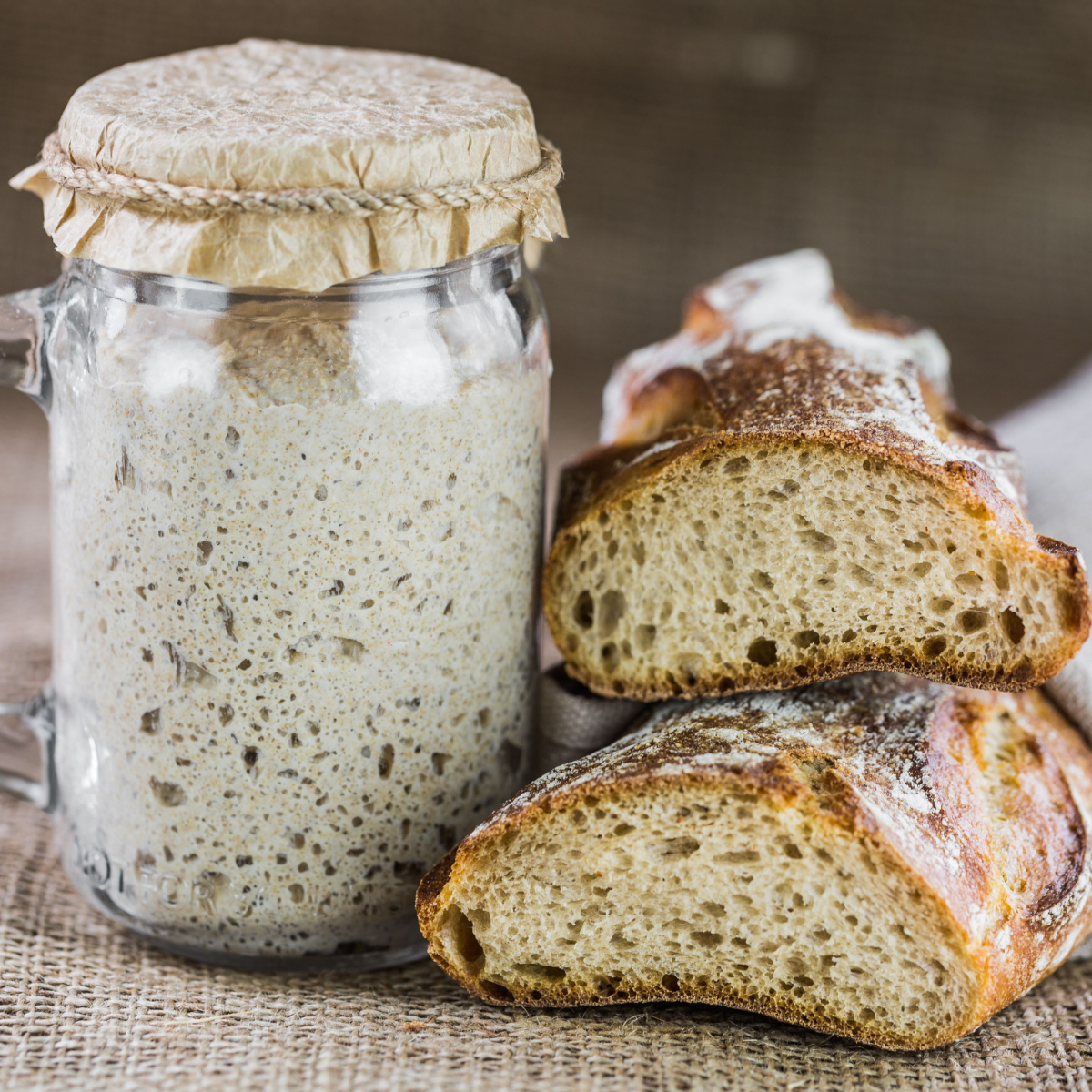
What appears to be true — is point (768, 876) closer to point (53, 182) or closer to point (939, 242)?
point (53, 182)

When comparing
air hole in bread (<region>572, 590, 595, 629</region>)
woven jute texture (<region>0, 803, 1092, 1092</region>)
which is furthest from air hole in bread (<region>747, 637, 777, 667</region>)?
woven jute texture (<region>0, 803, 1092, 1092</region>)

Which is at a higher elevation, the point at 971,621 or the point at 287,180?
the point at 287,180

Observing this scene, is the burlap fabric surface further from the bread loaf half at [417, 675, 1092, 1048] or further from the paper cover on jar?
the paper cover on jar

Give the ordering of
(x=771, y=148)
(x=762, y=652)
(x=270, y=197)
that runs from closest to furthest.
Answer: (x=270, y=197)
(x=762, y=652)
(x=771, y=148)

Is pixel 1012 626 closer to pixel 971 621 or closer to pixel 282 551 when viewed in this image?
pixel 971 621

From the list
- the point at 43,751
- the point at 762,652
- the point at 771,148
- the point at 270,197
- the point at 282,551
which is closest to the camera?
the point at 270,197

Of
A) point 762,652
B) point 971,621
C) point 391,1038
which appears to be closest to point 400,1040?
point 391,1038

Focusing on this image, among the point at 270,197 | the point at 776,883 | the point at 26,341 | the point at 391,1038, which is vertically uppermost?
the point at 270,197

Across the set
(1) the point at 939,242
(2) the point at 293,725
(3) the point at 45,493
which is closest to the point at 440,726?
(2) the point at 293,725
